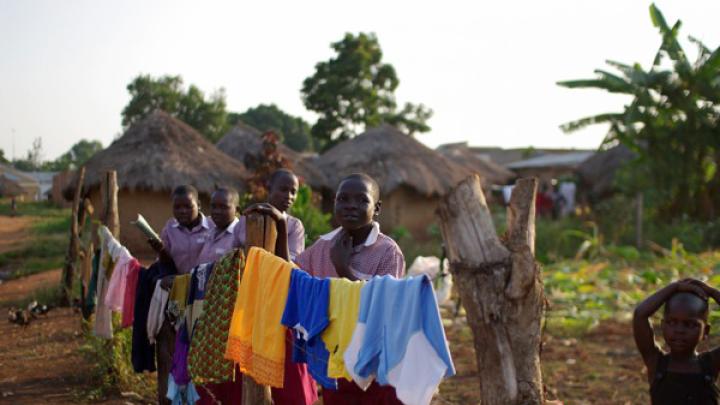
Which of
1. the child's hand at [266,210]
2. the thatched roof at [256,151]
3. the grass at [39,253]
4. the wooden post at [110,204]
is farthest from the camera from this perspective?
the thatched roof at [256,151]

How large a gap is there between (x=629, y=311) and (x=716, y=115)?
8.64 m

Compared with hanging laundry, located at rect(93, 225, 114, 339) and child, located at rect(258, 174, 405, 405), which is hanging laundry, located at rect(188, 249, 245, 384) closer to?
child, located at rect(258, 174, 405, 405)

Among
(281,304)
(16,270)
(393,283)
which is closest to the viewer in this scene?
(393,283)

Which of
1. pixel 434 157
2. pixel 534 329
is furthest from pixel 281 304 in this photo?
pixel 434 157

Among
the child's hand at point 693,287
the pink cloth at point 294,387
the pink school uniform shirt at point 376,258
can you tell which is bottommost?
the pink cloth at point 294,387

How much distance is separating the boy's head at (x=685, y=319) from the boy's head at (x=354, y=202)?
1223 mm

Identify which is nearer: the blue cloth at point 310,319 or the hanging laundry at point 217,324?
the blue cloth at point 310,319

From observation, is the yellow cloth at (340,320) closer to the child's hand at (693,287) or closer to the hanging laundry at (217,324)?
the hanging laundry at (217,324)

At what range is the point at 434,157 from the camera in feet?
61.0

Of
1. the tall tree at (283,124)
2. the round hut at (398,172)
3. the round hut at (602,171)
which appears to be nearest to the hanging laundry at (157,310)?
the round hut at (398,172)

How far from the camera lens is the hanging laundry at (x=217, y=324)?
Result: 309 cm

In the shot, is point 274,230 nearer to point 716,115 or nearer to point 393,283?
point 393,283

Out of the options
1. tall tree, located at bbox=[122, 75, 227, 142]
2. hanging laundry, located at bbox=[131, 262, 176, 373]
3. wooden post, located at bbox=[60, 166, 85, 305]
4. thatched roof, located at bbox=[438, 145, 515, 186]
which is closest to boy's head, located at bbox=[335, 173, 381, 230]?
hanging laundry, located at bbox=[131, 262, 176, 373]

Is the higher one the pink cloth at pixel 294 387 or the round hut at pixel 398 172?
the round hut at pixel 398 172
